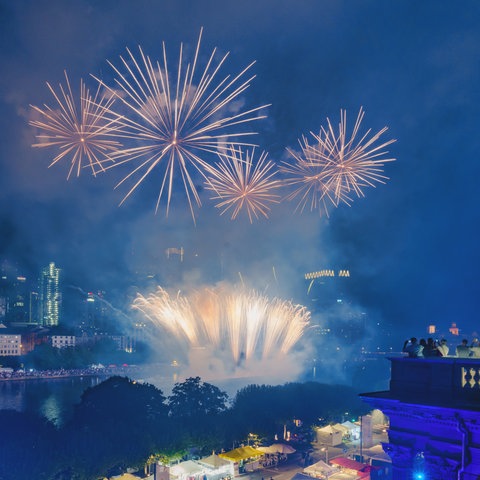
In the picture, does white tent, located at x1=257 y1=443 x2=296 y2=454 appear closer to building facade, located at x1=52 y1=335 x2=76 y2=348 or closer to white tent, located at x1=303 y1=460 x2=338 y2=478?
white tent, located at x1=303 y1=460 x2=338 y2=478

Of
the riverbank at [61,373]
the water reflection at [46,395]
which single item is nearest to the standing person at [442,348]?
the water reflection at [46,395]

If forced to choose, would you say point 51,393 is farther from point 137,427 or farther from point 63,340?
point 63,340

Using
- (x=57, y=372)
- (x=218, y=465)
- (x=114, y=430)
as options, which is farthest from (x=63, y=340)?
(x=218, y=465)

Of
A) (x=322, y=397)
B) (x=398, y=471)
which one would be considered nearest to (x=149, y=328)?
(x=322, y=397)

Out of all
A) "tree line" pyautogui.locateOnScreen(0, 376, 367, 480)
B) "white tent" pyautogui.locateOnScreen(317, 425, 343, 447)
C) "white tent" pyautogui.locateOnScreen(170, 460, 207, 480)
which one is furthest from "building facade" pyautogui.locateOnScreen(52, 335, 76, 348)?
"white tent" pyautogui.locateOnScreen(170, 460, 207, 480)

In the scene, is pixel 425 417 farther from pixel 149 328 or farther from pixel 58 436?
pixel 149 328
